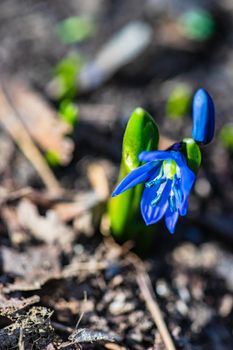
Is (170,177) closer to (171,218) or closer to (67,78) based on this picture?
(171,218)

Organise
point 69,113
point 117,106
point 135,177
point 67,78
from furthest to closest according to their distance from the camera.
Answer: point 117,106, point 67,78, point 69,113, point 135,177

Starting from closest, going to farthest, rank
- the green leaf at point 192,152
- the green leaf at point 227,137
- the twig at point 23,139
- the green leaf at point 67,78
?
the green leaf at point 192,152
the twig at point 23,139
the green leaf at point 227,137
the green leaf at point 67,78

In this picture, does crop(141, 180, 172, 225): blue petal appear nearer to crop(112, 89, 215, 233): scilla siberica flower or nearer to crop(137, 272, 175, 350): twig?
crop(112, 89, 215, 233): scilla siberica flower

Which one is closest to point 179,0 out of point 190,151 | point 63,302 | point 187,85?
point 187,85

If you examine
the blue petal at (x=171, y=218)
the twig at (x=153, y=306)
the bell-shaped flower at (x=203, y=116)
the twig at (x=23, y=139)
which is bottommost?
the twig at (x=153, y=306)

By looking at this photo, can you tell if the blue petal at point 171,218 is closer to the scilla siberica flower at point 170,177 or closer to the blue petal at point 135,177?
the scilla siberica flower at point 170,177

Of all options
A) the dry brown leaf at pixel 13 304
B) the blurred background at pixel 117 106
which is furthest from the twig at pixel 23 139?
the dry brown leaf at pixel 13 304

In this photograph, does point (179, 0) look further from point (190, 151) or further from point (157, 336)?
Result: point (157, 336)

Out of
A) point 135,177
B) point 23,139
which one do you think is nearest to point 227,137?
point 23,139
